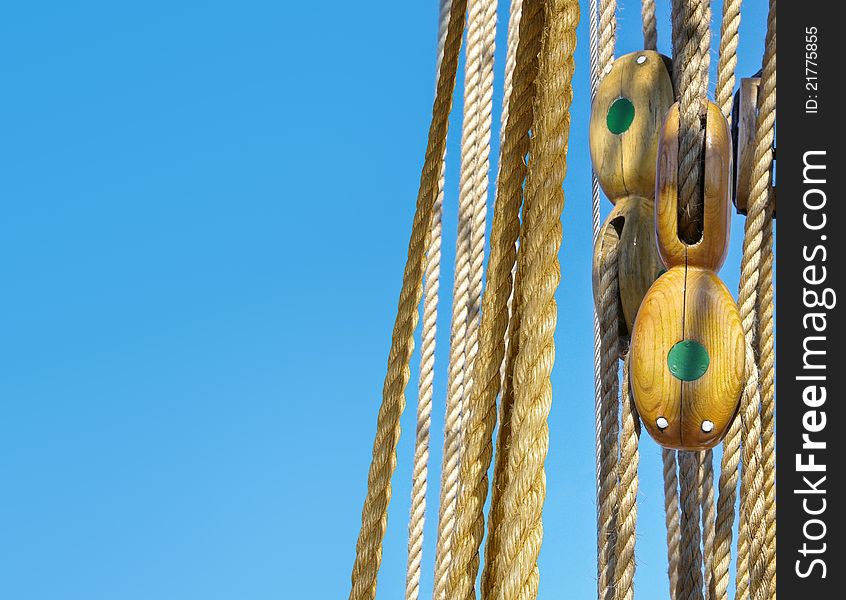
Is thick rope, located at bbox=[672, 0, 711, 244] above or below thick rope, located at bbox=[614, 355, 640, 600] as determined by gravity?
above

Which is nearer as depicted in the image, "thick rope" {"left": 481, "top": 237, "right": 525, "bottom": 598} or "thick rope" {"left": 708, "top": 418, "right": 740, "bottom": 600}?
"thick rope" {"left": 481, "top": 237, "right": 525, "bottom": 598}

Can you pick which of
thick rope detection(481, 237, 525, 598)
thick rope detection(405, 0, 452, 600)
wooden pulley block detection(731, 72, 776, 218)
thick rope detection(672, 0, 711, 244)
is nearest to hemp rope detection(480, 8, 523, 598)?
thick rope detection(481, 237, 525, 598)

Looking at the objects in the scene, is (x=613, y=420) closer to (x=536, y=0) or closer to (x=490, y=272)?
(x=490, y=272)

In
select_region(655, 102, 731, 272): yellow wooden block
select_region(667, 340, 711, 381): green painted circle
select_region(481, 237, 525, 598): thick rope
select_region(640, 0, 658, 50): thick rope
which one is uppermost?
select_region(640, 0, 658, 50): thick rope

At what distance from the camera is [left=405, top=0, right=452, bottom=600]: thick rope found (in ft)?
3.24

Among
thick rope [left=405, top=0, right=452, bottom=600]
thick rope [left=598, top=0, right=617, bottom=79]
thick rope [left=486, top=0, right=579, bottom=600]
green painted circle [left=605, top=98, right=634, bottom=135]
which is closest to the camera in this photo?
thick rope [left=486, top=0, right=579, bottom=600]

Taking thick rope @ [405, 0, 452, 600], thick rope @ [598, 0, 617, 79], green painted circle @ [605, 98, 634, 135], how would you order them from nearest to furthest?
green painted circle @ [605, 98, 634, 135]
thick rope @ [598, 0, 617, 79]
thick rope @ [405, 0, 452, 600]

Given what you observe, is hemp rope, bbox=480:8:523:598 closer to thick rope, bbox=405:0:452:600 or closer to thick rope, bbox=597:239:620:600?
thick rope, bbox=597:239:620:600

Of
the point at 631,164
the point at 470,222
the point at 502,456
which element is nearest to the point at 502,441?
the point at 502,456

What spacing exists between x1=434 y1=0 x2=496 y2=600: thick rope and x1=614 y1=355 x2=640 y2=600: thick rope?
0.22 metres

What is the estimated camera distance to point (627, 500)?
0.65 m

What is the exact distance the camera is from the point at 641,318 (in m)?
0.62

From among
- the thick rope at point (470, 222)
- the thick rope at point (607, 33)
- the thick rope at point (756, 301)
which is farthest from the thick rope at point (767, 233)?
the thick rope at point (470, 222)
